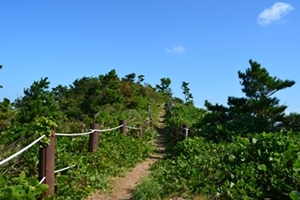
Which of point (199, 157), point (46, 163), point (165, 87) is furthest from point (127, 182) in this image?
point (165, 87)

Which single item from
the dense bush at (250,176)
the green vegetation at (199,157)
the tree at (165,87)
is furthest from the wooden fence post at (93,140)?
the tree at (165,87)

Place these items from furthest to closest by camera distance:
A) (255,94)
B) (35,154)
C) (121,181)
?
(255,94) → (121,181) → (35,154)

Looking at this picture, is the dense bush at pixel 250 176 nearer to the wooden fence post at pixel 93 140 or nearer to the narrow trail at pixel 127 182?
the narrow trail at pixel 127 182

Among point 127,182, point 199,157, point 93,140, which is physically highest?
point 93,140

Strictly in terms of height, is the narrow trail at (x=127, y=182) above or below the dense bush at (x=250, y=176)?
below

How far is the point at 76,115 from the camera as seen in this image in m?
19.3

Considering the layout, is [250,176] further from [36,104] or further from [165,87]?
[165,87]

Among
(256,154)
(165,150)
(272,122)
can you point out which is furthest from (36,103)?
(256,154)

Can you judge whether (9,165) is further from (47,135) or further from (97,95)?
(97,95)

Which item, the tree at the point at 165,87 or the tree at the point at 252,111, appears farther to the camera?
the tree at the point at 165,87

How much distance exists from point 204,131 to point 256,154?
5818 millimetres

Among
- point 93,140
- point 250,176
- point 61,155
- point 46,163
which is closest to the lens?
point 46,163

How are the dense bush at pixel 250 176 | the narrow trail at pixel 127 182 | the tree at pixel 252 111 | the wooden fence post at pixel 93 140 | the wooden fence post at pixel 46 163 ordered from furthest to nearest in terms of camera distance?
the tree at pixel 252 111 → the wooden fence post at pixel 93 140 → the narrow trail at pixel 127 182 → the dense bush at pixel 250 176 → the wooden fence post at pixel 46 163

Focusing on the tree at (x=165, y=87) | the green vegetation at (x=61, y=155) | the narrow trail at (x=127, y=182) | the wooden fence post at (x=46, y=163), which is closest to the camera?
the green vegetation at (x=61, y=155)
